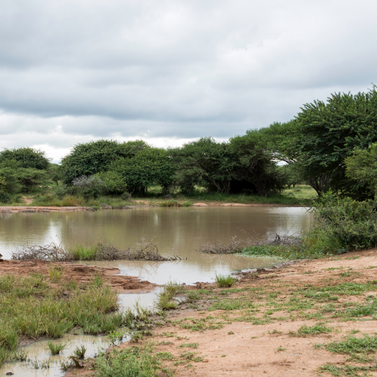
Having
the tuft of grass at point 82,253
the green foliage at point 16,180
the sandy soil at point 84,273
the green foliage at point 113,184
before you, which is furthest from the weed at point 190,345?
the green foliage at point 113,184

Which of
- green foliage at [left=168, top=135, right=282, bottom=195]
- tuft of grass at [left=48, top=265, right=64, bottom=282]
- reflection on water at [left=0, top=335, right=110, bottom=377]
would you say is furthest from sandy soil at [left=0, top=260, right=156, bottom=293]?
green foliage at [left=168, top=135, right=282, bottom=195]

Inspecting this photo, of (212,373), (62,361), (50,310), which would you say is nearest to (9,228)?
(50,310)

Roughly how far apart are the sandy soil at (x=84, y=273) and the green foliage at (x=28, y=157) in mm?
42420

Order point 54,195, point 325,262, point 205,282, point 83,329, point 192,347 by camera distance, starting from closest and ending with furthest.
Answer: point 192,347 < point 83,329 < point 205,282 < point 325,262 < point 54,195

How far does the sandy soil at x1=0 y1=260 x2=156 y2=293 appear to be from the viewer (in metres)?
9.08

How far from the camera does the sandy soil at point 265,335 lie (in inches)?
153

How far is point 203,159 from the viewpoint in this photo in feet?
148

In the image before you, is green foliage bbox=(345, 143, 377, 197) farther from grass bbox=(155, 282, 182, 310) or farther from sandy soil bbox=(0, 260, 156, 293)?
sandy soil bbox=(0, 260, 156, 293)

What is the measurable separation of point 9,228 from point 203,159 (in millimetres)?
27663

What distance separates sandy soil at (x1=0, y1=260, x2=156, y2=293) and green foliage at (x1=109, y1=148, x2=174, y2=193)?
32121 millimetres

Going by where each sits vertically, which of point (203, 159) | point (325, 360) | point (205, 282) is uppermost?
point (203, 159)

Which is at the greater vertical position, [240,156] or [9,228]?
[240,156]

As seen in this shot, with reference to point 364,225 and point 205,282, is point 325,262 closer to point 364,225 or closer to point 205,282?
point 364,225

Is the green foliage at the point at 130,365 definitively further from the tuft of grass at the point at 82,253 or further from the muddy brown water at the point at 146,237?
the tuft of grass at the point at 82,253
